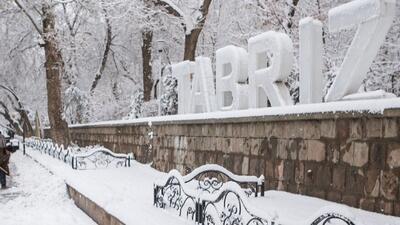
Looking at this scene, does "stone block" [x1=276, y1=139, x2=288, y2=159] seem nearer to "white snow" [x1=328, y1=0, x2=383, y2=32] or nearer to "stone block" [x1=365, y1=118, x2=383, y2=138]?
"stone block" [x1=365, y1=118, x2=383, y2=138]

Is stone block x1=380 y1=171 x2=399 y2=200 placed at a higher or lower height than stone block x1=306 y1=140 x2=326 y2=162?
lower

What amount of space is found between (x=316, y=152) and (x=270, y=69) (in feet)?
7.30

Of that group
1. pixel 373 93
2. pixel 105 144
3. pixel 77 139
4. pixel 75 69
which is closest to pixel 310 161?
pixel 373 93

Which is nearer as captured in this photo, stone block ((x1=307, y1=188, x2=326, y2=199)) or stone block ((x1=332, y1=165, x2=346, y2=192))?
stone block ((x1=332, y1=165, x2=346, y2=192))

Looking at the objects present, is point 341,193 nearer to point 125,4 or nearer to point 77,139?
point 125,4

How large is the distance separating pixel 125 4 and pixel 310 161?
1338cm

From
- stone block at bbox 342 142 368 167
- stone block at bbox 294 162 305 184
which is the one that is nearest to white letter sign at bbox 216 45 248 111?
stone block at bbox 294 162 305 184

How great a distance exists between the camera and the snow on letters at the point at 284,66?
20.2ft

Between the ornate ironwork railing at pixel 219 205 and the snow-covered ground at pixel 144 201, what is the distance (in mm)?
82

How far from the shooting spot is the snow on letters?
6.15m

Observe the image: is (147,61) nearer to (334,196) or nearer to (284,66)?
(284,66)

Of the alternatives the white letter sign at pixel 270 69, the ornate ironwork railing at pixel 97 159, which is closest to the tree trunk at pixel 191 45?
the ornate ironwork railing at pixel 97 159

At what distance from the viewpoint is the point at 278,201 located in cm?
620

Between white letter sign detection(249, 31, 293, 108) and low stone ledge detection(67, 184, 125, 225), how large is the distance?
126 inches
